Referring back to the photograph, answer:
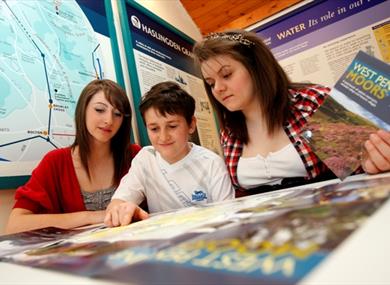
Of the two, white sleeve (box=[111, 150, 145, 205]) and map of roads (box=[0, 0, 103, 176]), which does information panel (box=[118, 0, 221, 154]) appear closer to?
map of roads (box=[0, 0, 103, 176])

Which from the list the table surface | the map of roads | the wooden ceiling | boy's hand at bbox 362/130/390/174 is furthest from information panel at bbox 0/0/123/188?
the wooden ceiling

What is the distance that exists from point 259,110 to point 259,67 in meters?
0.13

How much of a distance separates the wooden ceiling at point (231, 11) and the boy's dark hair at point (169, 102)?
1.48 m

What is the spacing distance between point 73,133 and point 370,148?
1.01 meters

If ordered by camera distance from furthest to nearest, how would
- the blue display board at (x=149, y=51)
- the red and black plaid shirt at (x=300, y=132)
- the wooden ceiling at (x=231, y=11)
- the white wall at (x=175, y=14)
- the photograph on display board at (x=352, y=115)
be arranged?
1. the wooden ceiling at (x=231, y=11)
2. the white wall at (x=175, y=14)
3. the blue display board at (x=149, y=51)
4. the red and black plaid shirt at (x=300, y=132)
5. the photograph on display board at (x=352, y=115)

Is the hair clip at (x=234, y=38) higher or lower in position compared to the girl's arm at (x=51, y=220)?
higher

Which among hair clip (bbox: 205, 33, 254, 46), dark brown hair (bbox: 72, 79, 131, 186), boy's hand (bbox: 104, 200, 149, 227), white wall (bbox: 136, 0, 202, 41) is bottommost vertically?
boy's hand (bbox: 104, 200, 149, 227)

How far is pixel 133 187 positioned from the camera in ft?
2.72

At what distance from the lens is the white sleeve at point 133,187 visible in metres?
0.79

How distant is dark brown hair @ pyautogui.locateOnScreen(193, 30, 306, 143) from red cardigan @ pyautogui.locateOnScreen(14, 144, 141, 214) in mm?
555

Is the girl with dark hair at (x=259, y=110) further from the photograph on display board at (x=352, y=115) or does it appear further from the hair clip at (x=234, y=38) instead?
the photograph on display board at (x=352, y=115)

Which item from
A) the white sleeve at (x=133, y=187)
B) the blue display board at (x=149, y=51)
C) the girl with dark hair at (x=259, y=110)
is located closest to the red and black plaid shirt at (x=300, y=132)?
the girl with dark hair at (x=259, y=110)

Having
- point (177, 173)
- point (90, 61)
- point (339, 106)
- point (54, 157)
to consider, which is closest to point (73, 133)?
point (54, 157)

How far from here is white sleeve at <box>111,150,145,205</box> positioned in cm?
79
